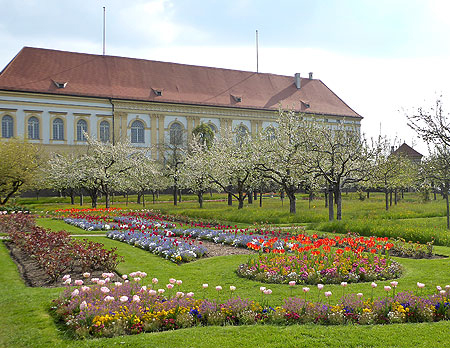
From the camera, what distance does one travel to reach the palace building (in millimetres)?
51625

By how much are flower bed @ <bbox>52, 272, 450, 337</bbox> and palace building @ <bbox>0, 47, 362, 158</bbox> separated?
4176 centimetres

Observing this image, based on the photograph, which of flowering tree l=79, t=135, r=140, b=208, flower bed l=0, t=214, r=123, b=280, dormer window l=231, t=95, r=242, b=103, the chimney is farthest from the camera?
the chimney

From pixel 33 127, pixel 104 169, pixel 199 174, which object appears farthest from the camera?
pixel 33 127

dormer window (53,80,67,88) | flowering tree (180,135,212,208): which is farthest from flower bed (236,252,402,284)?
dormer window (53,80,67,88)

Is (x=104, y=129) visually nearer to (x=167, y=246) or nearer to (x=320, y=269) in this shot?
(x=167, y=246)

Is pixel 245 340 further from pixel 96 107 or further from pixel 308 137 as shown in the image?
Result: pixel 96 107

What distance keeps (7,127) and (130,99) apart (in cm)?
1493

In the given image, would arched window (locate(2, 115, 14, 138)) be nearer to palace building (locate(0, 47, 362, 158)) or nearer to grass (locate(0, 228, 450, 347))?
palace building (locate(0, 47, 362, 158))

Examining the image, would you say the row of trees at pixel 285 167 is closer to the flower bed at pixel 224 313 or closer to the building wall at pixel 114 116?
the building wall at pixel 114 116

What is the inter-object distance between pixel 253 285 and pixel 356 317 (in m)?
2.54

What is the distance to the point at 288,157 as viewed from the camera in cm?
2519

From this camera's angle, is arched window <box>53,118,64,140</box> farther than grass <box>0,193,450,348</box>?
Yes

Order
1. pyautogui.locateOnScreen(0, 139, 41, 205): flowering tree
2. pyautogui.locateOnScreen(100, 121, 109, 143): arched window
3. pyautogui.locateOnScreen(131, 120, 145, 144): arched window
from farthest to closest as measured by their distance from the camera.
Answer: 1. pyautogui.locateOnScreen(131, 120, 145, 144): arched window
2. pyautogui.locateOnScreen(100, 121, 109, 143): arched window
3. pyautogui.locateOnScreen(0, 139, 41, 205): flowering tree

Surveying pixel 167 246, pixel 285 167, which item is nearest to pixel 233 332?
pixel 167 246
